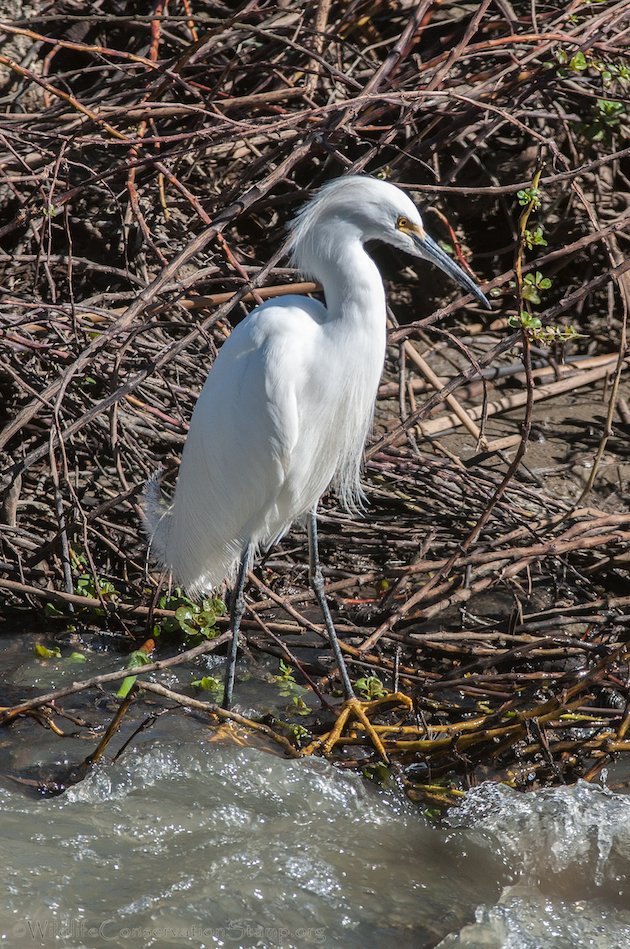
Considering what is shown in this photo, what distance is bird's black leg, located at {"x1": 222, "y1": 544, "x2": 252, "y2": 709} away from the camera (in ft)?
9.32

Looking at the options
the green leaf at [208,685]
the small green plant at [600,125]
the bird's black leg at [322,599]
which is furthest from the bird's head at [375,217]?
the small green plant at [600,125]

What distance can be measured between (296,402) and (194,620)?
2.95 feet

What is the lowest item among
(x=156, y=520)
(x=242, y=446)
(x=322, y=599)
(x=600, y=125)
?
(x=322, y=599)

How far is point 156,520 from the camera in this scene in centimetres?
320

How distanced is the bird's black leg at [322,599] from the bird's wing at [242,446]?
3.3 inches

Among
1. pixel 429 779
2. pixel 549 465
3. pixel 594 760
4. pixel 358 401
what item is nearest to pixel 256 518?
pixel 358 401

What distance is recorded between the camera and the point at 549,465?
14.2 feet

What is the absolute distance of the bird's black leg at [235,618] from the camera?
9.32 ft

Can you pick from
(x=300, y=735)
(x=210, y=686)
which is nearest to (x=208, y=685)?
(x=210, y=686)

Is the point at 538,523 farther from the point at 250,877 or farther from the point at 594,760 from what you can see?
the point at 250,877

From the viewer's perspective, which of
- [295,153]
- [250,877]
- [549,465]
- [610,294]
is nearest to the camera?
[250,877]

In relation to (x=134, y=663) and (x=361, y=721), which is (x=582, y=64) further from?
(x=134, y=663)

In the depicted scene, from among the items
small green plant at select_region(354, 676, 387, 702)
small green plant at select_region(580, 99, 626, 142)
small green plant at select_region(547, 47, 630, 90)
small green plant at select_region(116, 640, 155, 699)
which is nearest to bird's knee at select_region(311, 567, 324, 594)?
small green plant at select_region(354, 676, 387, 702)

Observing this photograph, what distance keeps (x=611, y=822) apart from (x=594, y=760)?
0.29 metres
